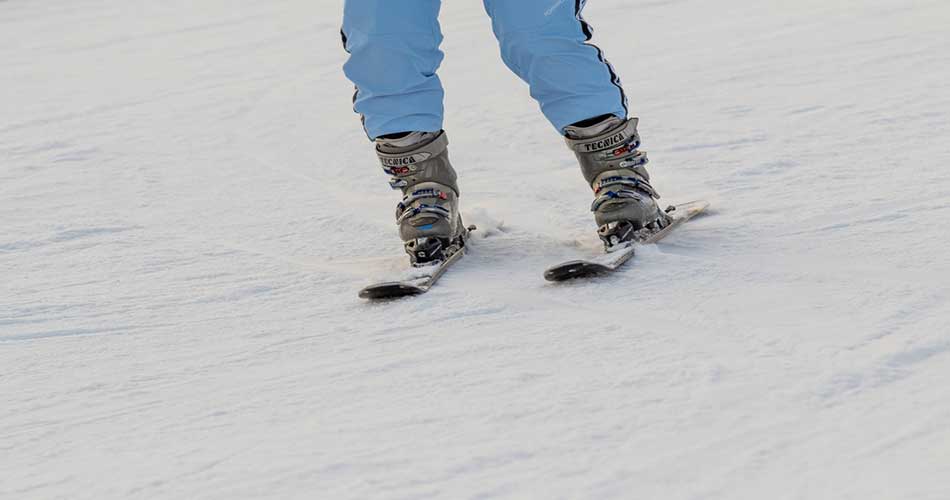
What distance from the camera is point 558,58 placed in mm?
2418

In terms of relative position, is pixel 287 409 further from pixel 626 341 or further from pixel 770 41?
pixel 770 41

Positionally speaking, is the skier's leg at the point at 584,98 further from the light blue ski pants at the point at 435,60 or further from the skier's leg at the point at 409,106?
the skier's leg at the point at 409,106

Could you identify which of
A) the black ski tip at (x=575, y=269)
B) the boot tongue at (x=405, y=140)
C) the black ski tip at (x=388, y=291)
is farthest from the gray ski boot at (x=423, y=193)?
the black ski tip at (x=575, y=269)

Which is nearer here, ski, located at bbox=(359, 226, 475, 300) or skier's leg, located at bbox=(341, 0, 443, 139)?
ski, located at bbox=(359, 226, 475, 300)

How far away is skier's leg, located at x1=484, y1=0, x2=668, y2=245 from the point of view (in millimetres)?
2398

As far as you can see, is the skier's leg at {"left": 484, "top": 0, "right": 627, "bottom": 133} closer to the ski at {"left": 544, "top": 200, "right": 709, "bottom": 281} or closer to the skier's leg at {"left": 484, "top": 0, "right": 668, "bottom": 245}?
the skier's leg at {"left": 484, "top": 0, "right": 668, "bottom": 245}

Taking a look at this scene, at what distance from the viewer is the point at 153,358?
6.87 feet

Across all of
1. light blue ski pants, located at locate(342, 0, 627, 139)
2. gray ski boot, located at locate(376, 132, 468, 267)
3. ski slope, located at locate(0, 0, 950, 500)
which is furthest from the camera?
gray ski boot, located at locate(376, 132, 468, 267)

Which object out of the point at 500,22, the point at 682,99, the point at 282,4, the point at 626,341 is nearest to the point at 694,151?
the point at 682,99

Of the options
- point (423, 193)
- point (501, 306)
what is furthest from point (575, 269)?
point (423, 193)

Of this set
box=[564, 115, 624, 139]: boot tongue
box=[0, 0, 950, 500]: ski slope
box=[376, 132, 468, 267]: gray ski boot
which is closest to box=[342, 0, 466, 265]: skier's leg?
box=[376, 132, 468, 267]: gray ski boot

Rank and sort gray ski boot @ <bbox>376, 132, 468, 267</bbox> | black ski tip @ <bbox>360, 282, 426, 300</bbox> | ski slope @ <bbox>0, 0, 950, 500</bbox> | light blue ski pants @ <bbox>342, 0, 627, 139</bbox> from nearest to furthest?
ski slope @ <bbox>0, 0, 950, 500</bbox>
black ski tip @ <bbox>360, 282, 426, 300</bbox>
light blue ski pants @ <bbox>342, 0, 627, 139</bbox>
gray ski boot @ <bbox>376, 132, 468, 267</bbox>

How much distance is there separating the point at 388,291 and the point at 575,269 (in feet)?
1.12

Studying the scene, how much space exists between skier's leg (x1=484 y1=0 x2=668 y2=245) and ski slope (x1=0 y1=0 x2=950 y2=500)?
0.34 feet
